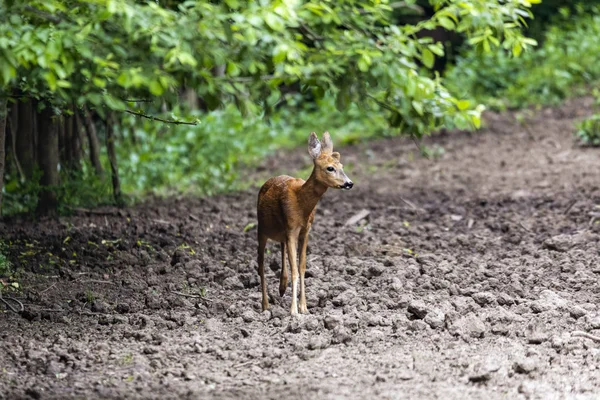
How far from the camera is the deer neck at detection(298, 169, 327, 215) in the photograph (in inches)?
213

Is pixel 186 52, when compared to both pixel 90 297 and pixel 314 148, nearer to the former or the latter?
pixel 314 148

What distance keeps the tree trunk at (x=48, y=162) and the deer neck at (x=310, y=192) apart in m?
3.50

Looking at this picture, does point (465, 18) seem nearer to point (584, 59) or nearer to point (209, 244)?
point (209, 244)

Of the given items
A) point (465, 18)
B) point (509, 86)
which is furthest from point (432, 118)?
point (509, 86)

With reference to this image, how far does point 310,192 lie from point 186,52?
1510mm

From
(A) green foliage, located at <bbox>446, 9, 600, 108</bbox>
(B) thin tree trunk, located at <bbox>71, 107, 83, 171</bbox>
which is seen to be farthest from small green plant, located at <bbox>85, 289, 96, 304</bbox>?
(A) green foliage, located at <bbox>446, 9, 600, 108</bbox>

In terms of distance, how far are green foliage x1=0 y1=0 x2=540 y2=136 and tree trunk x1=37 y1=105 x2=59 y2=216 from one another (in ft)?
9.25

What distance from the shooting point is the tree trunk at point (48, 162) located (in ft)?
27.0

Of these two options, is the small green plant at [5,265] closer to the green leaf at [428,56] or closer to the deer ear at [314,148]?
the deer ear at [314,148]

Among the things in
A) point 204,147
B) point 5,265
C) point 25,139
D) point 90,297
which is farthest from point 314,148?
point 204,147

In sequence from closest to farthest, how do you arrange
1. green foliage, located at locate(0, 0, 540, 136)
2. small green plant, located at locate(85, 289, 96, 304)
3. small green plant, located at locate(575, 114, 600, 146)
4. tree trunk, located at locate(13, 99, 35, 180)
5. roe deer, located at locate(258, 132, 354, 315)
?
green foliage, located at locate(0, 0, 540, 136), roe deer, located at locate(258, 132, 354, 315), small green plant, located at locate(85, 289, 96, 304), tree trunk, located at locate(13, 99, 35, 180), small green plant, located at locate(575, 114, 600, 146)

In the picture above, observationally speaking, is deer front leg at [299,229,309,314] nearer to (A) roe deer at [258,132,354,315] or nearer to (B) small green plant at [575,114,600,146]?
(A) roe deer at [258,132,354,315]

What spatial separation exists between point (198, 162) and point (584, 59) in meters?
8.15

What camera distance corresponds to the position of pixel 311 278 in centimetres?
648
